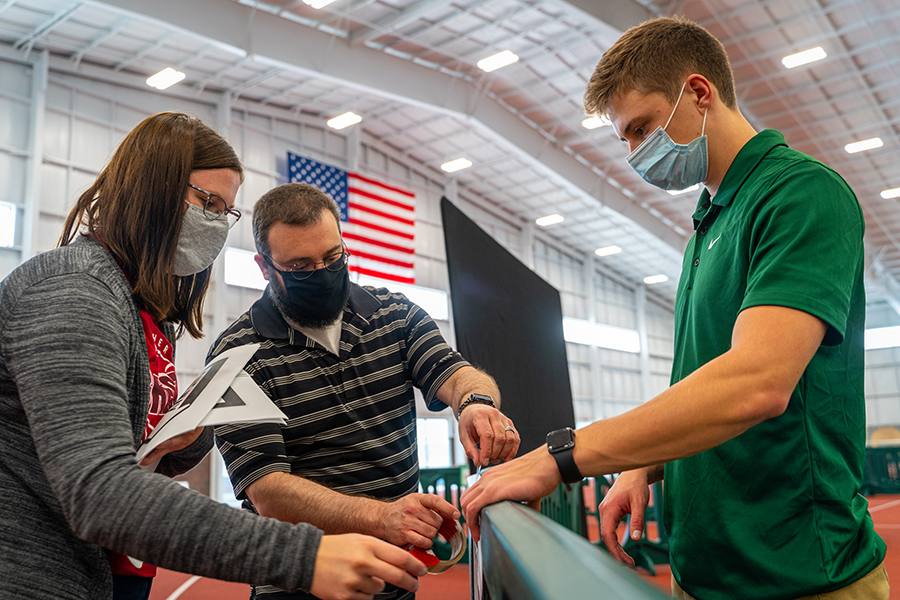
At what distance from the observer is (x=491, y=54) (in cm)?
1391

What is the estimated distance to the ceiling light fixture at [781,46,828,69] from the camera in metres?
13.4

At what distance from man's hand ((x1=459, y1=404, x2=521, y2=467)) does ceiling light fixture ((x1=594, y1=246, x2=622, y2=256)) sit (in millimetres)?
22583

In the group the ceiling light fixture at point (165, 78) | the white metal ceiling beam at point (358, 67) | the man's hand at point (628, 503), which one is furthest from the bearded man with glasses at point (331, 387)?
the ceiling light fixture at point (165, 78)

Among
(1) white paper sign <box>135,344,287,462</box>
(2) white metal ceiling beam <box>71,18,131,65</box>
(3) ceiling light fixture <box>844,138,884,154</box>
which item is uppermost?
(2) white metal ceiling beam <box>71,18,131,65</box>

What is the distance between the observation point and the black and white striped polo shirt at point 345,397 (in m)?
1.87

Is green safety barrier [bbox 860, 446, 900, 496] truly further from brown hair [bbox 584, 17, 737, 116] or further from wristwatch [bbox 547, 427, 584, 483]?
wristwatch [bbox 547, 427, 584, 483]

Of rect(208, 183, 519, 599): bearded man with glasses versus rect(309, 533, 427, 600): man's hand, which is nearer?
rect(309, 533, 427, 600): man's hand

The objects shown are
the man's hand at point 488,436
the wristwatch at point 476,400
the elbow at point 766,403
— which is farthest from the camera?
the wristwatch at point 476,400

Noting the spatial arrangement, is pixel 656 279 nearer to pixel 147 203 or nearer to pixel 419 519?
pixel 419 519

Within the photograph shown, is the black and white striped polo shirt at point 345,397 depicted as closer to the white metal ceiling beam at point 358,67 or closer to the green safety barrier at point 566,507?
the green safety barrier at point 566,507

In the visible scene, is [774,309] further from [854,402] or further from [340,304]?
[340,304]

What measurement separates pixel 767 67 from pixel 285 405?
15.1 meters

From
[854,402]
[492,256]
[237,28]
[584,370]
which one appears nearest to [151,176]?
[854,402]

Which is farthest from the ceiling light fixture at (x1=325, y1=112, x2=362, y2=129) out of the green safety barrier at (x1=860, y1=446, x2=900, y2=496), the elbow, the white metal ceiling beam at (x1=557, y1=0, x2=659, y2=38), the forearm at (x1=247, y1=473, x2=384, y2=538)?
the elbow
